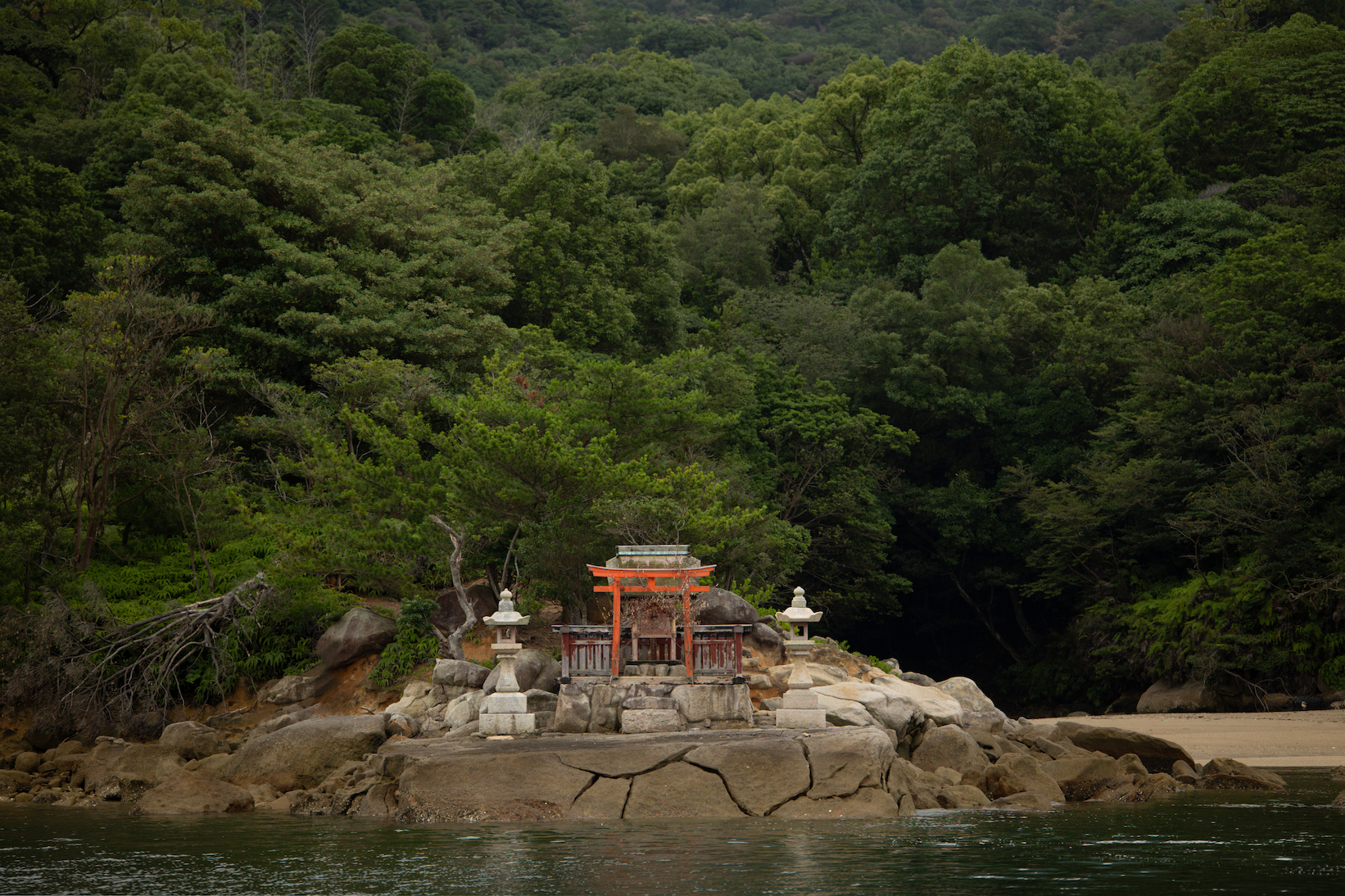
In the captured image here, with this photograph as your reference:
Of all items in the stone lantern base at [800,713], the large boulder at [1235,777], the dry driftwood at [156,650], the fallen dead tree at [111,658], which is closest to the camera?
the stone lantern base at [800,713]

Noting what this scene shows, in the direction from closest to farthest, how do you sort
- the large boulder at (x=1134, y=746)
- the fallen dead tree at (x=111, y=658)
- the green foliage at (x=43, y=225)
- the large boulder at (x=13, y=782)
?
the large boulder at (x=13, y=782), the large boulder at (x=1134, y=746), the fallen dead tree at (x=111, y=658), the green foliage at (x=43, y=225)

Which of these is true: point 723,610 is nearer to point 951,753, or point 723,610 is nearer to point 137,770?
point 951,753

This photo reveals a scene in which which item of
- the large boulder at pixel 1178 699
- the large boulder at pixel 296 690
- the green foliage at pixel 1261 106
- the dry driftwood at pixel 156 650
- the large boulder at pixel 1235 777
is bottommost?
the large boulder at pixel 1235 777

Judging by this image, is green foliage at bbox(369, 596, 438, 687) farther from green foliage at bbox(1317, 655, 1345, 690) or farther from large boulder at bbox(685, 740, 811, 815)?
green foliage at bbox(1317, 655, 1345, 690)

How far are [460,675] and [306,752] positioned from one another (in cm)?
283

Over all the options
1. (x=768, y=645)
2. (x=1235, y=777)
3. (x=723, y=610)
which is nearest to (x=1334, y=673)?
(x=1235, y=777)

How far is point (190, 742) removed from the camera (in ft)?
71.9

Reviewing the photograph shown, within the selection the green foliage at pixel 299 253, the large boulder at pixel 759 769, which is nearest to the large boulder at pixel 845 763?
the large boulder at pixel 759 769

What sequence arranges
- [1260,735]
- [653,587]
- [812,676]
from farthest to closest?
[1260,735]
[812,676]
[653,587]

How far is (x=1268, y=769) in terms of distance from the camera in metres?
21.0

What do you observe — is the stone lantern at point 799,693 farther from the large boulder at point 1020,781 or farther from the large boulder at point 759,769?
the large boulder at point 1020,781

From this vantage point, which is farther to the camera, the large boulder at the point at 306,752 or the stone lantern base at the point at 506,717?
the large boulder at the point at 306,752

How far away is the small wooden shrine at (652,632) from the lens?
2008cm

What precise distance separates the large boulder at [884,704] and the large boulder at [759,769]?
8.57 ft
